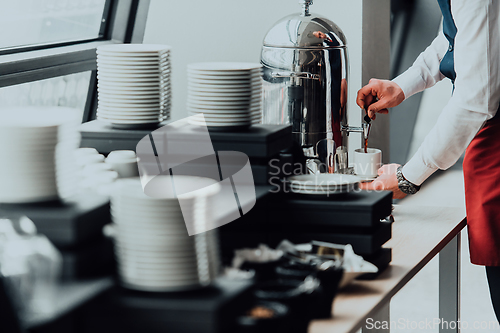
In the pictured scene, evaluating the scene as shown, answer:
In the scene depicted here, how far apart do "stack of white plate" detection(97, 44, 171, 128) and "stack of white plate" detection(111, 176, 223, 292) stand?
1.56ft

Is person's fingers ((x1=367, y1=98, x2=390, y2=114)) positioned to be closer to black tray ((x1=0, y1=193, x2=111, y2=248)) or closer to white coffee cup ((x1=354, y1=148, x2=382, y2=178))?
white coffee cup ((x1=354, y1=148, x2=382, y2=178))

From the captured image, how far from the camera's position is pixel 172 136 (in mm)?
1202

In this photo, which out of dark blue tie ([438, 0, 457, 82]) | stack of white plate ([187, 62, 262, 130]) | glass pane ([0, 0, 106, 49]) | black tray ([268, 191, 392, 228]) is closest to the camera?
black tray ([268, 191, 392, 228])

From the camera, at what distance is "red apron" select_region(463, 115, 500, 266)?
4.83 feet

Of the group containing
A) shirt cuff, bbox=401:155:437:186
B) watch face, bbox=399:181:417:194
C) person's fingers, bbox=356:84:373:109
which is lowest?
watch face, bbox=399:181:417:194

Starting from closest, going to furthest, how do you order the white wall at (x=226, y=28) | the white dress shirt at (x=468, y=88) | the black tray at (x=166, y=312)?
the black tray at (x=166, y=312), the white dress shirt at (x=468, y=88), the white wall at (x=226, y=28)

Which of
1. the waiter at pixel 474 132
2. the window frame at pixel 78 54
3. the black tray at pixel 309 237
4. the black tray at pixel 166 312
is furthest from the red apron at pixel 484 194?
the window frame at pixel 78 54

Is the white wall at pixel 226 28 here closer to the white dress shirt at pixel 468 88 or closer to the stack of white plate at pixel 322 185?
the white dress shirt at pixel 468 88

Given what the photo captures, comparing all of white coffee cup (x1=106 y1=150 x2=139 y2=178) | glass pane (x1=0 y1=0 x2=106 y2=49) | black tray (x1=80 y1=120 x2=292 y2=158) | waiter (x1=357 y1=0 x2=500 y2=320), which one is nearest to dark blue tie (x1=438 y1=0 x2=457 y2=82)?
waiter (x1=357 y1=0 x2=500 y2=320)

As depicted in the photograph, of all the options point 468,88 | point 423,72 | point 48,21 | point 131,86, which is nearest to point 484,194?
point 468,88

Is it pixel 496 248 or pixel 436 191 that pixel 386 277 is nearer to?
pixel 496 248

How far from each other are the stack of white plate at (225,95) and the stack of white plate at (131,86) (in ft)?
0.29

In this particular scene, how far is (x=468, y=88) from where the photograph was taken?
56.9 inches

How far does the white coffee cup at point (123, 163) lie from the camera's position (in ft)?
3.77
